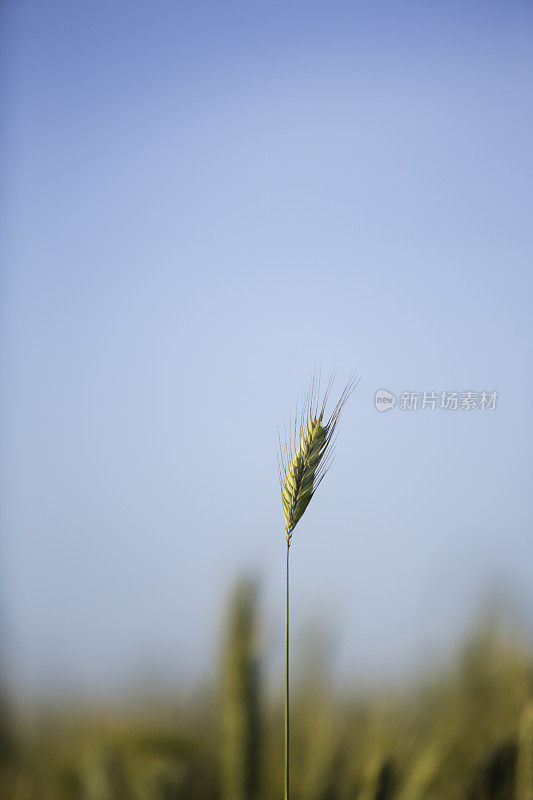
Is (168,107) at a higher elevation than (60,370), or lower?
higher

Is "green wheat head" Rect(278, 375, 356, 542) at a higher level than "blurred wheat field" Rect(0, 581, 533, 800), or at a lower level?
higher

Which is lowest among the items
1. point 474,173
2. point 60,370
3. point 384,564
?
point 384,564

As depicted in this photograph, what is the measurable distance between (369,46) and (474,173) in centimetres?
28

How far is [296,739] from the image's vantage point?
1.21 metres

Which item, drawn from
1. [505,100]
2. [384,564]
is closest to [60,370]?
[384,564]

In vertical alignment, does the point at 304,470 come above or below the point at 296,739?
above

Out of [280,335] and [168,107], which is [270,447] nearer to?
[280,335]

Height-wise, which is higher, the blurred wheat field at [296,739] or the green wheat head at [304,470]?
the green wheat head at [304,470]

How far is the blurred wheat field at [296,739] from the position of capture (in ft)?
3.58

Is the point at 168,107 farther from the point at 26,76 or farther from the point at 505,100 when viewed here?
the point at 505,100

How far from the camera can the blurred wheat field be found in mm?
1092

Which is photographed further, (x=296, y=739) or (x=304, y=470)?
(x=296, y=739)

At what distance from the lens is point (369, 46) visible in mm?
1304

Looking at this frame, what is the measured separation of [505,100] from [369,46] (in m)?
0.25
